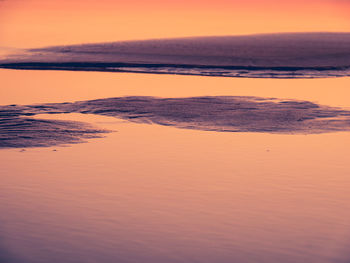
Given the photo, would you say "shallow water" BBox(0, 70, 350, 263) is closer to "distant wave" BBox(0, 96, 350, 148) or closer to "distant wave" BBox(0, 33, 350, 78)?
"distant wave" BBox(0, 96, 350, 148)

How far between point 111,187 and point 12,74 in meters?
15.2

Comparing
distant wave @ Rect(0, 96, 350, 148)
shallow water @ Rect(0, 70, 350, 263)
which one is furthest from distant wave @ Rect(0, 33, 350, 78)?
shallow water @ Rect(0, 70, 350, 263)

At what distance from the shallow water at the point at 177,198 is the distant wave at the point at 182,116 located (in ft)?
1.59

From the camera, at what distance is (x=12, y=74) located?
21375 mm

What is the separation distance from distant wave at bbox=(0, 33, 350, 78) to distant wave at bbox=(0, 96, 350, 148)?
327 inches

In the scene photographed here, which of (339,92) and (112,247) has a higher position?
(339,92)

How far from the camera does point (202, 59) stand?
26641 mm

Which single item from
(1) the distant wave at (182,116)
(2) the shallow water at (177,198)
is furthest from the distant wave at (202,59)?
(2) the shallow water at (177,198)

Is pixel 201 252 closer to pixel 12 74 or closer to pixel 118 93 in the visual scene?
pixel 118 93

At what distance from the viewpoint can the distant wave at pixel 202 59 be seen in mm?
23219

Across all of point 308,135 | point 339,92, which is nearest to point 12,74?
point 339,92

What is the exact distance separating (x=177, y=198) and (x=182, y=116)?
5.59 metres

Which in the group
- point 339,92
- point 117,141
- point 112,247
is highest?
point 339,92

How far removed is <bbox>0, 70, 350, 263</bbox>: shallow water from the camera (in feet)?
17.6
